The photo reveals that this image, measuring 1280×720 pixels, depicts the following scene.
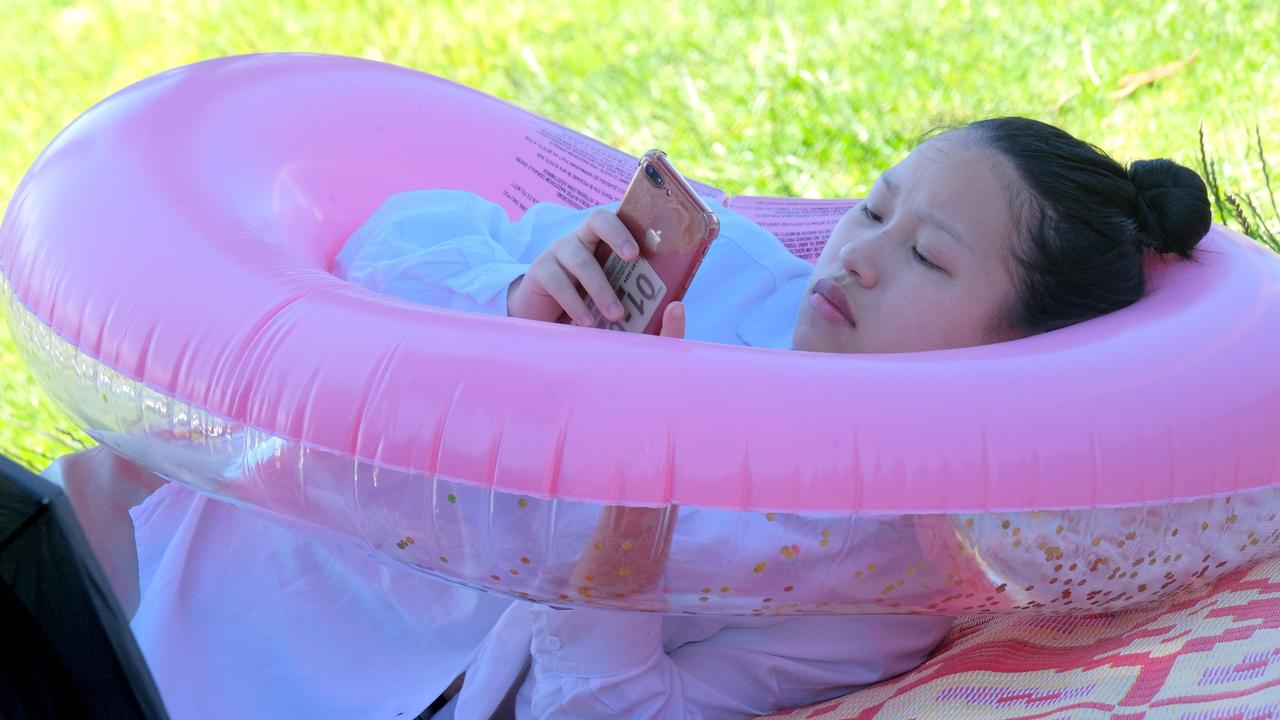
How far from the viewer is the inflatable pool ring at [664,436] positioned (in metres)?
1.21

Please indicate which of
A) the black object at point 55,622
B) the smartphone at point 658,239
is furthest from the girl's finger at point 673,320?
the black object at point 55,622

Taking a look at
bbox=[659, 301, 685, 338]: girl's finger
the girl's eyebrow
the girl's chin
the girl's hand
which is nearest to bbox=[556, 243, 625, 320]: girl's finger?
the girl's hand

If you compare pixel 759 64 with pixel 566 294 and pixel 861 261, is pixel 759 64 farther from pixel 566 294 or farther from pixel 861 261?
pixel 566 294

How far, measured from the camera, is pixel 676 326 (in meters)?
1.44

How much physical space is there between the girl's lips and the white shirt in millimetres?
242

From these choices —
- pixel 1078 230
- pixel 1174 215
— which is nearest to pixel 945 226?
pixel 1078 230

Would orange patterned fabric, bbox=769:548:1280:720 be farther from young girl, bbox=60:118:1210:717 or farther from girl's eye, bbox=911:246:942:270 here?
girl's eye, bbox=911:246:942:270

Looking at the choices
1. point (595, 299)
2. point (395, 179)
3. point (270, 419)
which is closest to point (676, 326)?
point (595, 299)

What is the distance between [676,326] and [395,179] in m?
0.98

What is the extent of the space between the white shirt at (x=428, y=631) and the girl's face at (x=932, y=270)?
0.28 metres

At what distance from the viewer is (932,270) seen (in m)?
1.74

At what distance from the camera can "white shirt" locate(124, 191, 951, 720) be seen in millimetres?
1509

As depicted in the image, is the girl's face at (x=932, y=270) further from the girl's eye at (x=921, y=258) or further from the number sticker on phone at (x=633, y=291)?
the number sticker on phone at (x=633, y=291)

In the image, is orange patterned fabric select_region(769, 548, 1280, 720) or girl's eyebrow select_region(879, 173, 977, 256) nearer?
orange patterned fabric select_region(769, 548, 1280, 720)
